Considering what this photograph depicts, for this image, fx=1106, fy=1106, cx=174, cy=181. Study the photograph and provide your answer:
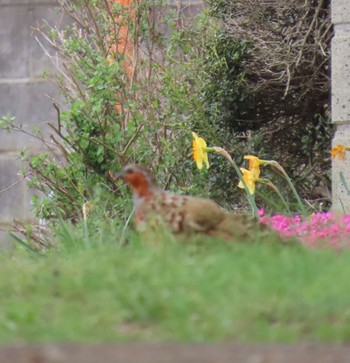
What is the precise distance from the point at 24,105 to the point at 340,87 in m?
4.31

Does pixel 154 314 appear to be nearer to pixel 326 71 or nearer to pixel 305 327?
pixel 305 327

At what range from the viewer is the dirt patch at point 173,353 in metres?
2.65

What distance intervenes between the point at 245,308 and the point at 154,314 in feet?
0.90

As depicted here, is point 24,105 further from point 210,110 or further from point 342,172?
point 342,172

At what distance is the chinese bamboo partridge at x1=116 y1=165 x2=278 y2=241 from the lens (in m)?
4.36

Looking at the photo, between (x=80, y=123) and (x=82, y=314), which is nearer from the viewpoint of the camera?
(x=82, y=314)

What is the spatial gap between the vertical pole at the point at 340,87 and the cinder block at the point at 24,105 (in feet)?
12.9

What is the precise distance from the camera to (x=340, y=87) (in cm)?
715

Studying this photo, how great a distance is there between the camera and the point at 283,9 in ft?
25.4

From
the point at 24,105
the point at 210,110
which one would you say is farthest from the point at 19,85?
the point at 210,110

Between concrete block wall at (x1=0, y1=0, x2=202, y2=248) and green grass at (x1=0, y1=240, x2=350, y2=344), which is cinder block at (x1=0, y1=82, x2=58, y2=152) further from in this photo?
green grass at (x1=0, y1=240, x2=350, y2=344)

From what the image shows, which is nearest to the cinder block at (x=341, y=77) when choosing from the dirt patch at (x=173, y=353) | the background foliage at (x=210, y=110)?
the background foliage at (x=210, y=110)

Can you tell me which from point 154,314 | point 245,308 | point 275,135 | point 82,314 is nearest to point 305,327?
point 245,308

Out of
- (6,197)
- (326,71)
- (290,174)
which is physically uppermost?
(326,71)
